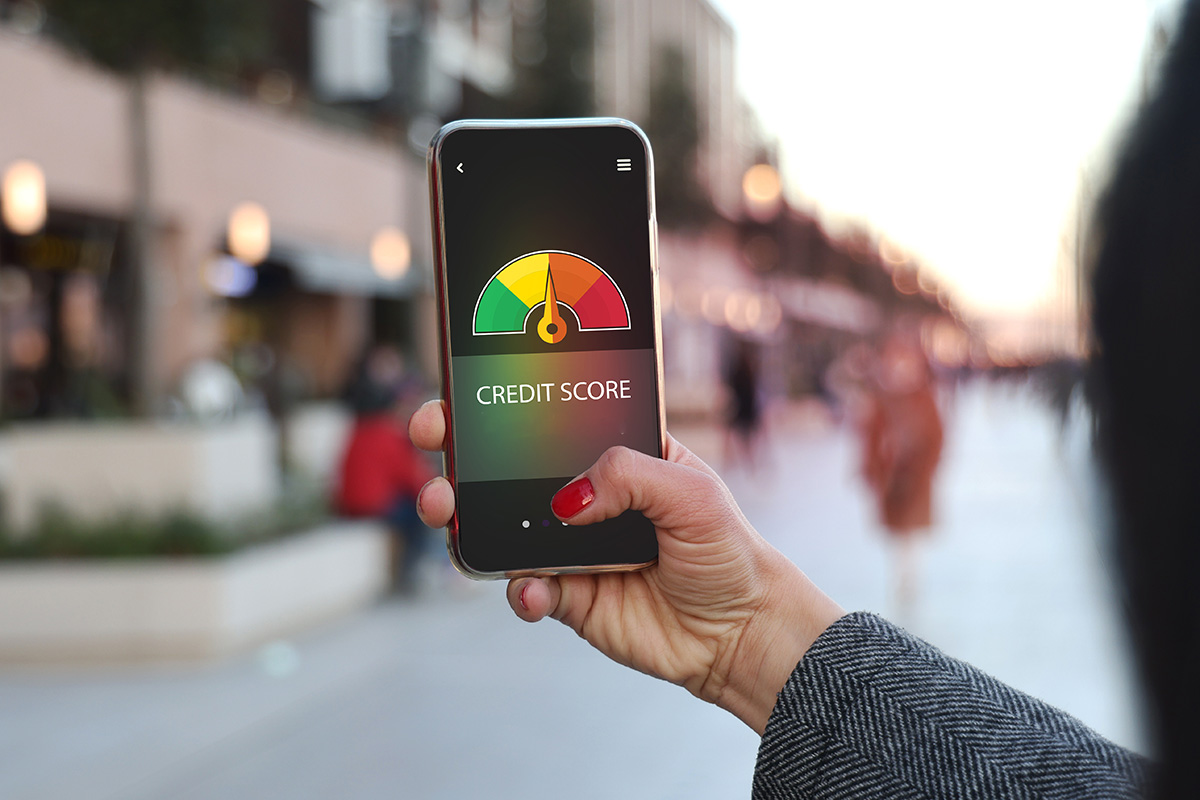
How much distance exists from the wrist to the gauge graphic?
1.64 feet

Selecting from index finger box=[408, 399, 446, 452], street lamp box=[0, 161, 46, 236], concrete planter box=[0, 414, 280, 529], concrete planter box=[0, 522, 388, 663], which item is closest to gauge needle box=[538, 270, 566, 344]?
index finger box=[408, 399, 446, 452]

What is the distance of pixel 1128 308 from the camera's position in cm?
48

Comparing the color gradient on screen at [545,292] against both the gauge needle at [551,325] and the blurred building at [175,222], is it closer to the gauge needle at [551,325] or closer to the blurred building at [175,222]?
the gauge needle at [551,325]

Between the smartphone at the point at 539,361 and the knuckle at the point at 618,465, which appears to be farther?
the smartphone at the point at 539,361

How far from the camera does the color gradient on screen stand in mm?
1925

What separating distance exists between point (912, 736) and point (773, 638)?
453mm

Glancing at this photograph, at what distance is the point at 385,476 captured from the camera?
9.23m

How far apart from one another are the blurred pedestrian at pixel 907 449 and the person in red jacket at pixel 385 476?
12.1 feet

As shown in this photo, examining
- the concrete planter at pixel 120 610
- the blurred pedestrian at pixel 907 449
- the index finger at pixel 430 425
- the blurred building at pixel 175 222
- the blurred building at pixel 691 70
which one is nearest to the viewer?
the index finger at pixel 430 425

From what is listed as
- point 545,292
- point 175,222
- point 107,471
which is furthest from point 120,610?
point 175,222

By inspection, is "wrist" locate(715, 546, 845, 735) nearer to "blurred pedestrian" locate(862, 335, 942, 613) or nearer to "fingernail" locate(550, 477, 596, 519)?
"fingernail" locate(550, 477, 596, 519)

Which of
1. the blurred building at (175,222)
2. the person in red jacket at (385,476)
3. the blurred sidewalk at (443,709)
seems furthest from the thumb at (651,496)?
the blurred building at (175,222)

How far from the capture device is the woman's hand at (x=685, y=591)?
1.70 metres

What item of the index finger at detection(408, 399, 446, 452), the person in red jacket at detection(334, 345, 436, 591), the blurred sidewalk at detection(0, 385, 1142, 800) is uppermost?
the index finger at detection(408, 399, 446, 452)
